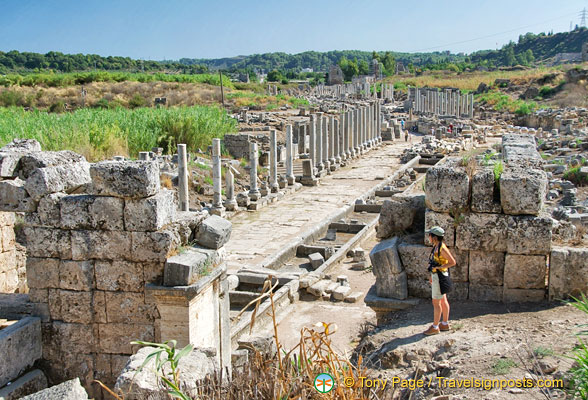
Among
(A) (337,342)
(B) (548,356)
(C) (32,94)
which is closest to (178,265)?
(A) (337,342)

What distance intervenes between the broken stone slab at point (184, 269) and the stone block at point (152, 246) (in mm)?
122

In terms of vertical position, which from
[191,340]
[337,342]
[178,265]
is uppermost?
[178,265]

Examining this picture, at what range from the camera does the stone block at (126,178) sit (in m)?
6.57

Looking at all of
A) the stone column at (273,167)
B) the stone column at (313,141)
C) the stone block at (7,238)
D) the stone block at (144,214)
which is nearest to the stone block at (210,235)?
the stone block at (144,214)

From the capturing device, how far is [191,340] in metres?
6.54

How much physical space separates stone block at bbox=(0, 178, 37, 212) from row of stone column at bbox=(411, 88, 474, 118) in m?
48.1

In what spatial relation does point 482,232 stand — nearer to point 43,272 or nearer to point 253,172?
point 43,272

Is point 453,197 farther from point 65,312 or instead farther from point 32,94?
point 32,94

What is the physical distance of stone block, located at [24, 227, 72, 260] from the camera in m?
6.82

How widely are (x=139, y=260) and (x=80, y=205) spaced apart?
96 centimetres

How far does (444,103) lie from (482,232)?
170 ft

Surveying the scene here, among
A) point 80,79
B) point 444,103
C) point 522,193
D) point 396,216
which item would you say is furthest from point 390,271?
point 80,79

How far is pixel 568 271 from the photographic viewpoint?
22.8 feet

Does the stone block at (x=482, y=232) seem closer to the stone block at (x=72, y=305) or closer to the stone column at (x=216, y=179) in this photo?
the stone block at (x=72, y=305)
